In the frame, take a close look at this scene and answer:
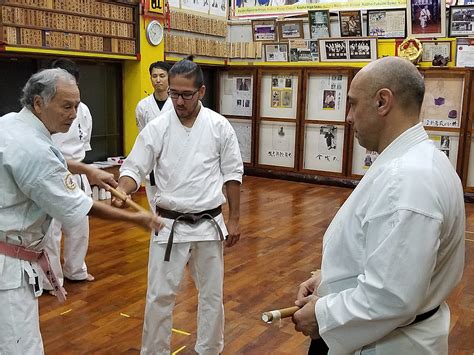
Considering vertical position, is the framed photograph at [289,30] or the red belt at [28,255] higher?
the framed photograph at [289,30]

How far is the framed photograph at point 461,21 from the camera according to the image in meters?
6.99

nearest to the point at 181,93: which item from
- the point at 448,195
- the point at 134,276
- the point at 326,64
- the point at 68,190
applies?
the point at 68,190

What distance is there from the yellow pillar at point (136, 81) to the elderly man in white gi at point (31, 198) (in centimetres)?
511

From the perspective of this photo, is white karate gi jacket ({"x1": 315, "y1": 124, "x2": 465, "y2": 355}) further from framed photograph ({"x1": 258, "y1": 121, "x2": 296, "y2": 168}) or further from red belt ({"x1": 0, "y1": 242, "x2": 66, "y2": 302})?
framed photograph ({"x1": 258, "y1": 121, "x2": 296, "y2": 168})

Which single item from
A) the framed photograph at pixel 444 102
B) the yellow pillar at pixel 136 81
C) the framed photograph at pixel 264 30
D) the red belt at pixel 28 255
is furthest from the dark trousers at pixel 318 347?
the framed photograph at pixel 264 30

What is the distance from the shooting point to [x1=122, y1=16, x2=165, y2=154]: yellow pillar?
273 inches

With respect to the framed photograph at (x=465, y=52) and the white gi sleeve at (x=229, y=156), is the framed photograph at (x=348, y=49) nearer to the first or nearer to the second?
the framed photograph at (x=465, y=52)

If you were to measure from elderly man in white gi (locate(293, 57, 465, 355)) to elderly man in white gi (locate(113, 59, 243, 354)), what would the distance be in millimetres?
1215

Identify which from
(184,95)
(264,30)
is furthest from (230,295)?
(264,30)

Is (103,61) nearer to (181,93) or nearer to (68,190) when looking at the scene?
(181,93)

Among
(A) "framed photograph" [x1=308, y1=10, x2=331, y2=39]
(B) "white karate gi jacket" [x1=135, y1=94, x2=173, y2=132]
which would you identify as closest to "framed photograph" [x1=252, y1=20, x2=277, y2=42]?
(A) "framed photograph" [x1=308, y1=10, x2=331, y2=39]

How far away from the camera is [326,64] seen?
26.5 ft

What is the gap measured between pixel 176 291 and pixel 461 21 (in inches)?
243

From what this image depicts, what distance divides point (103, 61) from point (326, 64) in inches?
134
